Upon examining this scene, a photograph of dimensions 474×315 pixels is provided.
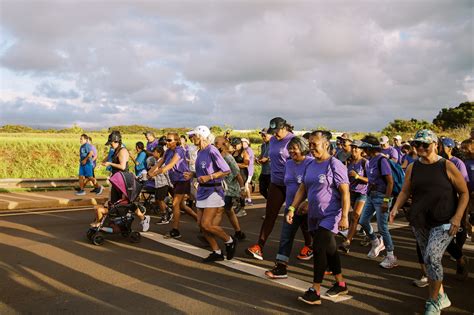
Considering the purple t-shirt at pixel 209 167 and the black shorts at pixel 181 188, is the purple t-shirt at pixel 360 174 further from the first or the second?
the black shorts at pixel 181 188

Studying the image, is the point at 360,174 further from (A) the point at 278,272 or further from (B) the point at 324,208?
(B) the point at 324,208

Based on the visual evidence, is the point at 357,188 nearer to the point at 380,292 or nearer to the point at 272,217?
the point at 272,217

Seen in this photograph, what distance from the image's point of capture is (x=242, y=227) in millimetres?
9750

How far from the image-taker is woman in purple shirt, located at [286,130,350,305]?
5.06m

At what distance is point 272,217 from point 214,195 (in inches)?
40.3

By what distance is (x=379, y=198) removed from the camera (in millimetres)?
7164

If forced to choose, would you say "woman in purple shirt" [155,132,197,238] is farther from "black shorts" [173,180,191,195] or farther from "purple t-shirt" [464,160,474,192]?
"purple t-shirt" [464,160,474,192]

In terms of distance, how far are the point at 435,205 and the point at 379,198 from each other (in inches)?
94.7

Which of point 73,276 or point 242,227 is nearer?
point 73,276

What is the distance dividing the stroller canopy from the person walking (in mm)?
5002

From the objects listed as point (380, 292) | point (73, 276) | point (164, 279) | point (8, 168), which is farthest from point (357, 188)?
point (8, 168)

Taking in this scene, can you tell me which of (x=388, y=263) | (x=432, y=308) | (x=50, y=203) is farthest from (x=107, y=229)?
(x=50, y=203)

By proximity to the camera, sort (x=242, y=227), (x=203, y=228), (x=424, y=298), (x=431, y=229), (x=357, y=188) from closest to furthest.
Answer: (x=431, y=229), (x=424, y=298), (x=203, y=228), (x=357, y=188), (x=242, y=227)

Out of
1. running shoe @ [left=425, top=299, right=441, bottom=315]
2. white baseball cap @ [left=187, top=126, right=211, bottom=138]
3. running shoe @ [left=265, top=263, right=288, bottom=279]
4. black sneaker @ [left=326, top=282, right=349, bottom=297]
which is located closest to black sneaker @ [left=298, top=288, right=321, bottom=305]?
black sneaker @ [left=326, top=282, right=349, bottom=297]
